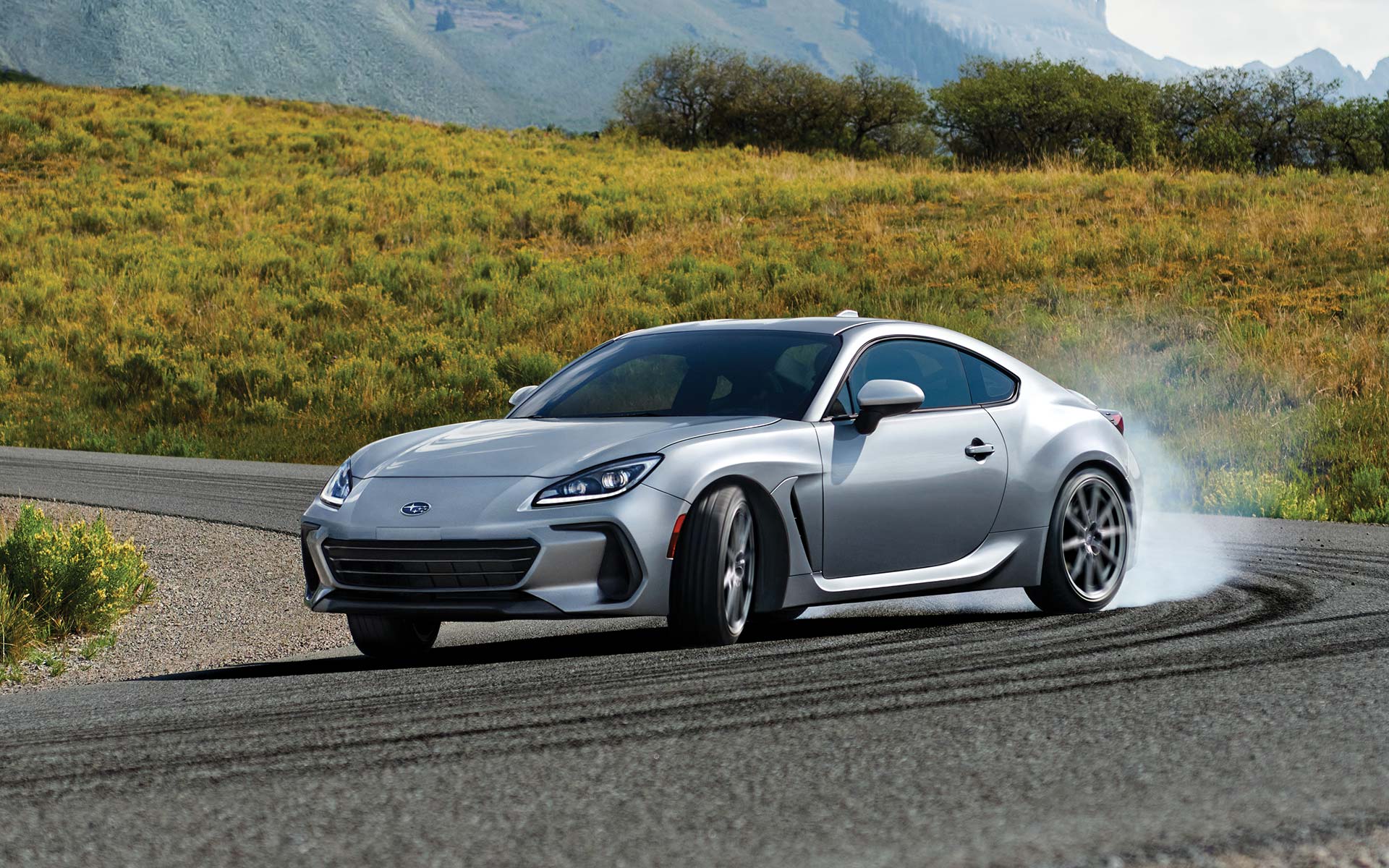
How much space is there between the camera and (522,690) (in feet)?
18.7

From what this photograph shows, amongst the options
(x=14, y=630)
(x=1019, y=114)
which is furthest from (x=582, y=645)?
(x=1019, y=114)

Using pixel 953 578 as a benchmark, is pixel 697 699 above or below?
below

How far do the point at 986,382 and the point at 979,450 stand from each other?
1.81 feet

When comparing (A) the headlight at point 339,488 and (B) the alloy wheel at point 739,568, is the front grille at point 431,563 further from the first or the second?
(B) the alloy wheel at point 739,568

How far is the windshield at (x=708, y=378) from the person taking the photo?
723 centimetres

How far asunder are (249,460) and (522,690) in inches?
616

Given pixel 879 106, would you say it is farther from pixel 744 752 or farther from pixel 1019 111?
pixel 744 752

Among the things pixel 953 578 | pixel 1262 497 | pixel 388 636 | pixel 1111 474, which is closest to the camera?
pixel 388 636

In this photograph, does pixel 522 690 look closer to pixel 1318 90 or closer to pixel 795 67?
pixel 1318 90

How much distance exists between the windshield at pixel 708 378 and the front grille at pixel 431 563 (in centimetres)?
121

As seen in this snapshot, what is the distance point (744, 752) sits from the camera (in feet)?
14.8

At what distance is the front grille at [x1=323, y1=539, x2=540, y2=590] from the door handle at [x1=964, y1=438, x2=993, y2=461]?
234 cm

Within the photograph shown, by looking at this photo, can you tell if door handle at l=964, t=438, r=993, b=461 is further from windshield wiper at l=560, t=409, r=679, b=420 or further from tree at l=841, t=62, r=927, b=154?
tree at l=841, t=62, r=927, b=154

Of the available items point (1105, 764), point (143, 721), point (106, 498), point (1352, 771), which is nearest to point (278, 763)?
point (143, 721)
